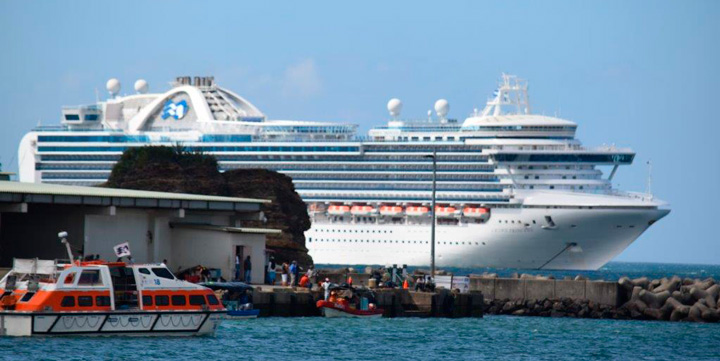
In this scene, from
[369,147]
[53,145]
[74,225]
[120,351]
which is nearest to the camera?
[120,351]

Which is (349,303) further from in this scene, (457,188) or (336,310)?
(457,188)

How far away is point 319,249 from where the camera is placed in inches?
4193

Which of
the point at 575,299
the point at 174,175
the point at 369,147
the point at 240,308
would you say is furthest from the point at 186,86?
the point at 240,308

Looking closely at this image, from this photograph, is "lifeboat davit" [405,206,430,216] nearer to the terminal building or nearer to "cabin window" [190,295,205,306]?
the terminal building

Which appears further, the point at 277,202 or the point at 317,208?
the point at 317,208

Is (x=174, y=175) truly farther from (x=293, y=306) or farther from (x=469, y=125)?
(x=293, y=306)

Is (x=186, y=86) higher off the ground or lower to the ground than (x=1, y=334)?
higher

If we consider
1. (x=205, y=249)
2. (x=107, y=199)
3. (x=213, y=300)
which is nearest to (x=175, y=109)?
(x=205, y=249)

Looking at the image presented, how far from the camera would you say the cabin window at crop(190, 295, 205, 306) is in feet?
125

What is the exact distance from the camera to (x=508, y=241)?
103062 mm

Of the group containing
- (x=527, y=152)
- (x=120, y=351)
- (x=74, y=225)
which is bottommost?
(x=120, y=351)

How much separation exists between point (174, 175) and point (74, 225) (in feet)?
113

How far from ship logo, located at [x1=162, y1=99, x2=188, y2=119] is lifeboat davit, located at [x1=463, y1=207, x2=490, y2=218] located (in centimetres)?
2640

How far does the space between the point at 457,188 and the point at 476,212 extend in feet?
6.64
